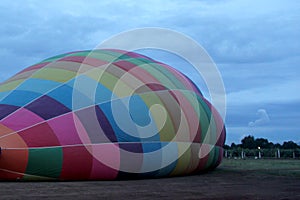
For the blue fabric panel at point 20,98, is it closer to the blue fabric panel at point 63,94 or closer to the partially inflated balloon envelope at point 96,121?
the partially inflated balloon envelope at point 96,121

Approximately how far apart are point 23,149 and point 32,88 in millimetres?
2024

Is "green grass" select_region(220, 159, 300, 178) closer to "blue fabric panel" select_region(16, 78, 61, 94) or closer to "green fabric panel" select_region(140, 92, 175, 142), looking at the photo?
"green fabric panel" select_region(140, 92, 175, 142)

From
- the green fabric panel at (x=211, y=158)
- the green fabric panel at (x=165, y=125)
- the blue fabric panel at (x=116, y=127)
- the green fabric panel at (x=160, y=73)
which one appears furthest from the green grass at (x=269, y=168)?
the blue fabric panel at (x=116, y=127)

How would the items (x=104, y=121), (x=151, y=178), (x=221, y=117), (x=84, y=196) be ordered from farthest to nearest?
(x=221, y=117), (x=151, y=178), (x=104, y=121), (x=84, y=196)

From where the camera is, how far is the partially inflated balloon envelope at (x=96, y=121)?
1119 centimetres

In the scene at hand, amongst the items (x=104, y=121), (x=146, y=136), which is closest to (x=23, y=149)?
(x=104, y=121)

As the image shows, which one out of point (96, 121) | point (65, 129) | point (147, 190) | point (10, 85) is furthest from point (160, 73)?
point (147, 190)

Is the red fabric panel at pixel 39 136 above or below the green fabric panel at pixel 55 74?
below

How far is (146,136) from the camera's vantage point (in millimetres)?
12305

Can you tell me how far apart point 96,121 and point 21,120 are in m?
1.72

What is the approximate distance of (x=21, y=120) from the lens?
11.4 m

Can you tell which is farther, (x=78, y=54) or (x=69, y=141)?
(x=78, y=54)

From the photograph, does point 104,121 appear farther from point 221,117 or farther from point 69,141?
point 221,117

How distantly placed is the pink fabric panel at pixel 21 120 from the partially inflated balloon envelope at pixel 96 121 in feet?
0.07
